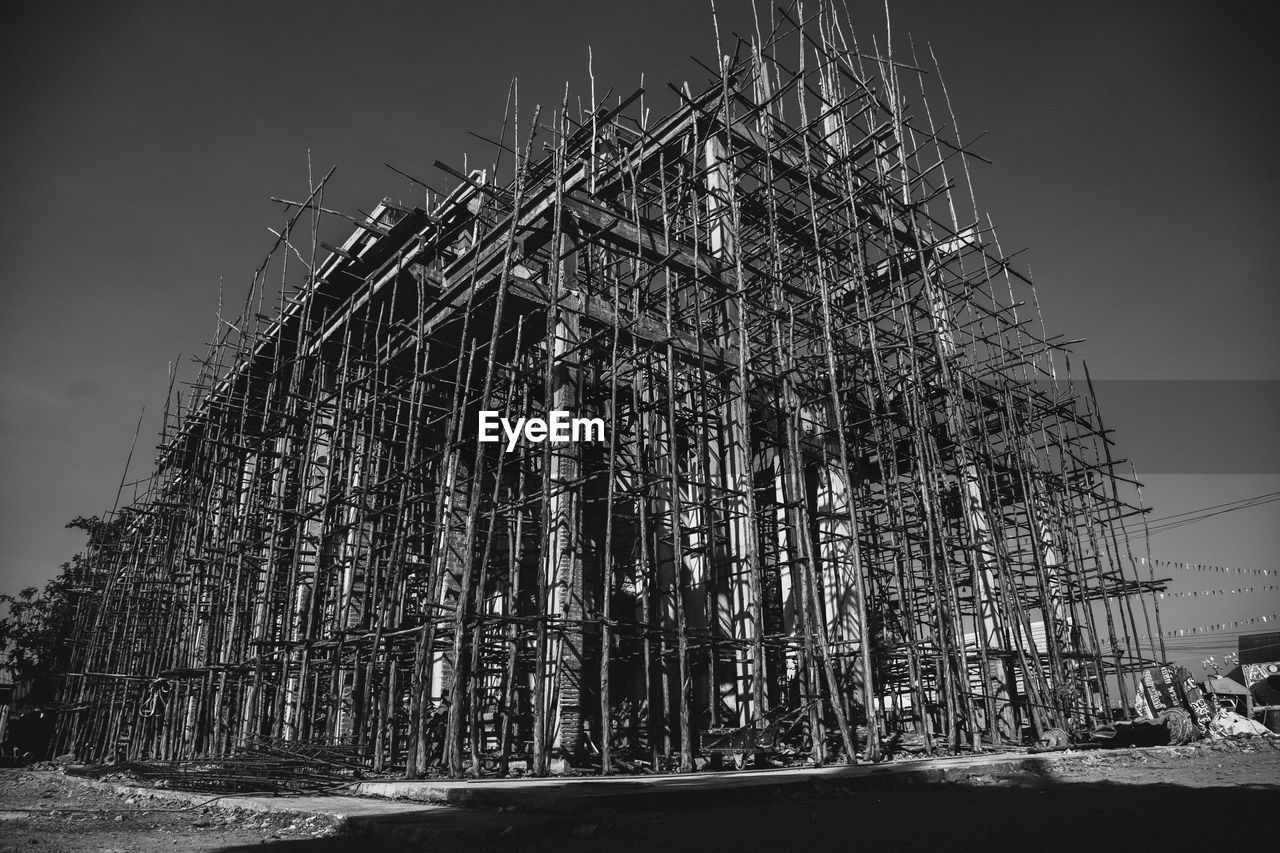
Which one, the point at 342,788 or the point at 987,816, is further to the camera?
the point at 342,788

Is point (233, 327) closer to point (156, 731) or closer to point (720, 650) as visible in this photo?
point (156, 731)

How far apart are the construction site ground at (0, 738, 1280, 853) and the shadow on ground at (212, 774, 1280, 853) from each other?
0.05ft

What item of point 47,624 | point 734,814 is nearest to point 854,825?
point 734,814

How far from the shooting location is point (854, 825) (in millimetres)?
5754

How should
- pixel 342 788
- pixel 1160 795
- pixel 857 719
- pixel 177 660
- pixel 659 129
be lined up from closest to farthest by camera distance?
pixel 1160 795 < pixel 342 788 < pixel 857 719 < pixel 659 129 < pixel 177 660

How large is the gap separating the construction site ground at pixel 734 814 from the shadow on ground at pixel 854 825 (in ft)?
0.05

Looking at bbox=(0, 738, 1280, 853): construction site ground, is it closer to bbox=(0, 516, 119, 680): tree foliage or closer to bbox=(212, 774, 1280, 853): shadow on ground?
bbox=(212, 774, 1280, 853): shadow on ground

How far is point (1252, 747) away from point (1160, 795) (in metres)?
8.28

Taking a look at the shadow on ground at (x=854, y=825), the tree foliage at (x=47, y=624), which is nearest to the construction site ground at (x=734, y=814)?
the shadow on ground at (x=854, y=825)

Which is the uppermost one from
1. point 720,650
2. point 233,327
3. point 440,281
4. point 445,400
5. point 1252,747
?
point 233,327

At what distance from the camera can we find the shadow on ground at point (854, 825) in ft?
16.1

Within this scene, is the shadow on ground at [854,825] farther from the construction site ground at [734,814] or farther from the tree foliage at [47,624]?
the tree foliage at [47,624]

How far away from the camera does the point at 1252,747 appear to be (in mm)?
12883

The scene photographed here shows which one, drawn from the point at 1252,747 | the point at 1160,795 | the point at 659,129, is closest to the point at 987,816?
the point at 1160,795
